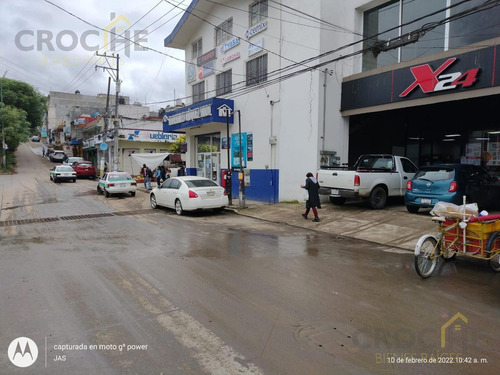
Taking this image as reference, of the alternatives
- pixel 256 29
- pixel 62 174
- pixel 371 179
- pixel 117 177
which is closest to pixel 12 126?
pixel 62 174

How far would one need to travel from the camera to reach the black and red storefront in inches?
415

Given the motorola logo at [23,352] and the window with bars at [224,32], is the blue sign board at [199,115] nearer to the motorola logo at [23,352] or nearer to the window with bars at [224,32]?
the window with bars at [224,32]

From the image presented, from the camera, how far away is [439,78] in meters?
11.2

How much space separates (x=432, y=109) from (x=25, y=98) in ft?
162

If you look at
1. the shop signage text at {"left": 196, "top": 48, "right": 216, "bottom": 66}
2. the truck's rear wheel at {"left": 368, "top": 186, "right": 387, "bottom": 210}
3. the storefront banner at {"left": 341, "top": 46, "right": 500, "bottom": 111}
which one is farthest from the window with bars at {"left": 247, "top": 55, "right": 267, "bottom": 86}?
the truck's rear wheel at {"left": 368, "top": 186, "right": 387, "bottom": 210}

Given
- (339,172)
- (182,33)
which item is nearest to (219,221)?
(339,172)

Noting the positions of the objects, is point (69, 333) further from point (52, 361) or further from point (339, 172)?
point (339, 172)

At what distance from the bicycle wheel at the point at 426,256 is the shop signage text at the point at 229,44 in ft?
50.9

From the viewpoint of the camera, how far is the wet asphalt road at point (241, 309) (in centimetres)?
326

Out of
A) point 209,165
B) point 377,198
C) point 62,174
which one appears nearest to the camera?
point 377,198

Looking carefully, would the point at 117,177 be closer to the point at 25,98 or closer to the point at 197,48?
the point at 197,48

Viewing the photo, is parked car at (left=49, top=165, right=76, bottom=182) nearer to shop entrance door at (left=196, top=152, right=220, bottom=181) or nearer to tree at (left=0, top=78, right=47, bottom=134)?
shop entrance door at (left=196, top=152, right=220, bottom=181)

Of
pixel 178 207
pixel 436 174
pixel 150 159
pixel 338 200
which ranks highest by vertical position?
pixel 150 159

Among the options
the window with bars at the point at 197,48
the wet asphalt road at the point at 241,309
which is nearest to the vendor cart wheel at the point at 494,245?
the wet asphalt road at the point at 241,309
